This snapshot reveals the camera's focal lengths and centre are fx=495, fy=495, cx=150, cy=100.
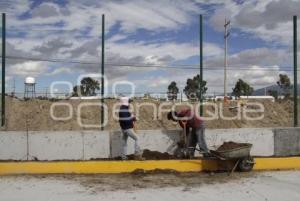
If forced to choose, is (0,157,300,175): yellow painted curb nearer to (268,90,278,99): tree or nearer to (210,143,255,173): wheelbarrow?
(210,143,255,173): wheelbarrow

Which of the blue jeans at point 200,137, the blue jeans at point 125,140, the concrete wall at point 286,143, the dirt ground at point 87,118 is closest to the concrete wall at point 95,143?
the concrete wall at point 286,143

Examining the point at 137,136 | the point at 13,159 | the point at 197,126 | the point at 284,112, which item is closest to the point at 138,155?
the point at 137,136

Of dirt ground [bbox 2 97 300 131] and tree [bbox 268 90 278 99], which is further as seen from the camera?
tree [bbox 268 90 278 99]

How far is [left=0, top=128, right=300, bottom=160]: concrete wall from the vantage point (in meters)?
12.9

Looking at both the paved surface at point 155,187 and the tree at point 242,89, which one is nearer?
the paved surface at point 155,187

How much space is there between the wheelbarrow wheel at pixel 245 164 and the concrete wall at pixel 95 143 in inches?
58.7

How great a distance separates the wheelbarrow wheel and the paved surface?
0.29m

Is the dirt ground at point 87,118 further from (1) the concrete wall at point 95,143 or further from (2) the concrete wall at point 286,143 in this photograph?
(2) the concrete wall at point 286,143

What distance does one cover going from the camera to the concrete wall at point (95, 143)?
42.2 feet

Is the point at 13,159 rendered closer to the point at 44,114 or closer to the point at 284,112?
the point at 44,114

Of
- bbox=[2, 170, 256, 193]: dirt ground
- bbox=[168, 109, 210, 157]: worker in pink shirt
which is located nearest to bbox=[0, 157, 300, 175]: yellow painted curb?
bbox=[2, 170, 256, 193]: dirt ground

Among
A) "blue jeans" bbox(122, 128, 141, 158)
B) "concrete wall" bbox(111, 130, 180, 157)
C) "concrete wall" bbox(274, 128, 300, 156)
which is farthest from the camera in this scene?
"concrete wall" bbox(274, 128, 300, 156)

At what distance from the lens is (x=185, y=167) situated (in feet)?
39.8

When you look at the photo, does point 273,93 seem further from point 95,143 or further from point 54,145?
point 54,145
